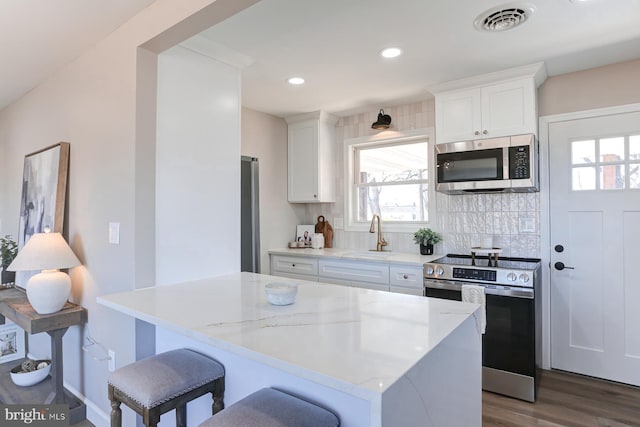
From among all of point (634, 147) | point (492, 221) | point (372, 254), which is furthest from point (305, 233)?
point (634, 147)

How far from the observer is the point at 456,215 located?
3.37m

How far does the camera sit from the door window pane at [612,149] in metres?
2.71

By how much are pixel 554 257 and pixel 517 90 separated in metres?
1.36

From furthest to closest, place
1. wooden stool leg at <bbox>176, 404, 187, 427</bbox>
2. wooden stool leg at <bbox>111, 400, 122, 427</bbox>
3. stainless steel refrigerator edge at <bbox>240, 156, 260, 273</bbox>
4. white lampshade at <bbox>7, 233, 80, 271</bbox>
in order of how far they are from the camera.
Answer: stainless steel refrigerator edge at <bbox>240, 156, 260, 273</bbox>, white lampshade at <bbox>7, 233, 80, 271</bbox>, wooden stool leg at <bbox>176, 404, 187, 427</bbox>, wooden stool leg at <bbox>111, 400, 122, 427</bbox>

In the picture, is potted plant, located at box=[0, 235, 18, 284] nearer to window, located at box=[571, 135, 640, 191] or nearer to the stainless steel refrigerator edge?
the stainless steel refrigerator edge

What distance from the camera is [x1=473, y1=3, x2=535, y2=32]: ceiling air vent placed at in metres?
1.93

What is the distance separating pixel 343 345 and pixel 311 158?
9.87ft

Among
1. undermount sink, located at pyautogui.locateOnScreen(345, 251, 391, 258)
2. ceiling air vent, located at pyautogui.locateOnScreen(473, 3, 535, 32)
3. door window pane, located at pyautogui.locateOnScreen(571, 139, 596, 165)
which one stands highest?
ceiling air vent, located at pyautogui.locateOnScreen(473, 3, 535, 32)

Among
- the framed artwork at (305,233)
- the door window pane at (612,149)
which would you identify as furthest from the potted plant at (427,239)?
the door window pane at (612,149)

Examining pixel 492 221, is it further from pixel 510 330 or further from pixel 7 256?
pixel 7 256

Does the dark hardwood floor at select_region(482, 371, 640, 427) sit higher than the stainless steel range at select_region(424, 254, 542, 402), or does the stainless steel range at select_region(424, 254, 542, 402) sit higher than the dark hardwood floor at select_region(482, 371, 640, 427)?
the stainless steel range at select_region(424, 254, 542, 402)

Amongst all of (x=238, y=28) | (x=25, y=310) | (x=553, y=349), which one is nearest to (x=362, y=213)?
(x=553, y=349)

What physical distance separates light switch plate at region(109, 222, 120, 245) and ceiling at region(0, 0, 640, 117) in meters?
1.11

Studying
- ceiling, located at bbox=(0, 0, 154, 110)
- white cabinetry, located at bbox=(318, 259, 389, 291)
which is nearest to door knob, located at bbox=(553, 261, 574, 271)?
white cabinetry, located at bbox=(318, 259, 389, 291)
